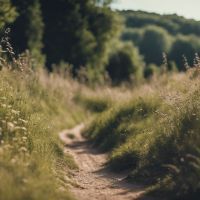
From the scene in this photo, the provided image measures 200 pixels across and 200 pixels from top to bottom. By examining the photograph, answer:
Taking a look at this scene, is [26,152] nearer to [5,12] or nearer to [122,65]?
[5,12]

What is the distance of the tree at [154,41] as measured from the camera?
9224cm

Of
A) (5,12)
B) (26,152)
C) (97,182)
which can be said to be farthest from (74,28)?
(26,152)

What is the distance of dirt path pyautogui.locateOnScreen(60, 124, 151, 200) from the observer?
7965 mm

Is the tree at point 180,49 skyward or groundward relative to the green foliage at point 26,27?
groundward

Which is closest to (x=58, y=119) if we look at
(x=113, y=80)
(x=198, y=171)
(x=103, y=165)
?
(x=103, y=165)

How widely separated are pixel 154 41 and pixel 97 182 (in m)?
92.4

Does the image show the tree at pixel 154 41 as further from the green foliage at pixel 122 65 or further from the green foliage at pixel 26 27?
the green foliage at pixel 26 27

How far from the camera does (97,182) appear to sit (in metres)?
9.16

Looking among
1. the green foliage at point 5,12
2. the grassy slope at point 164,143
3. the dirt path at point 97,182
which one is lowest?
the dirt path at point 97,182

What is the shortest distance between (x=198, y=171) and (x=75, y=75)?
27436mm

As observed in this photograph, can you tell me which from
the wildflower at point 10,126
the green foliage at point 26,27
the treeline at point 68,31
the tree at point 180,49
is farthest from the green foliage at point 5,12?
the tree at point 180,49

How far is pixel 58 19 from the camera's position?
31266 mm

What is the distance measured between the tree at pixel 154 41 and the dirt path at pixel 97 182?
77409 millimetres

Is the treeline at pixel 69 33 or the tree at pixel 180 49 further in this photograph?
the tree at pixel 180 49
